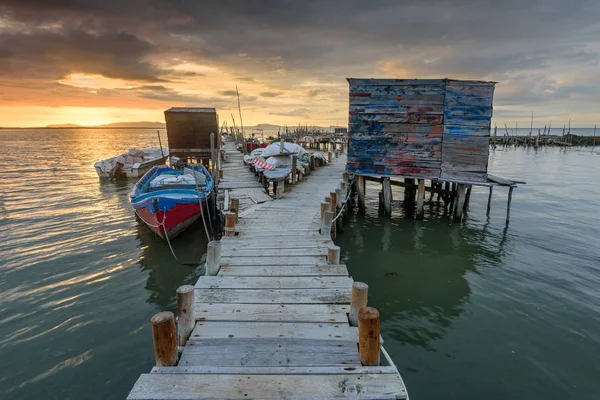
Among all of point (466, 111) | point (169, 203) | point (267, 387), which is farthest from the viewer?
point (466, 111)

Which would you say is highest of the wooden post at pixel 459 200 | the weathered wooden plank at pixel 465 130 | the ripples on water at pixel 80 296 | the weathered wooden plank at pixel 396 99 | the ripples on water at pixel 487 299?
the weathered wooden plank at pixel 396 99

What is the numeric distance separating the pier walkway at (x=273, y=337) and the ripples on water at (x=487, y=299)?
1556 mm

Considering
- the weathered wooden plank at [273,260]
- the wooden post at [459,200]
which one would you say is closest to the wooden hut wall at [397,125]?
the wooden post at [459,200]

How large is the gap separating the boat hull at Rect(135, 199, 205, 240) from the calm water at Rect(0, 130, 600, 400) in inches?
23.0

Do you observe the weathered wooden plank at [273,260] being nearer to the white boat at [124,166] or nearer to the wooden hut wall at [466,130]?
the wooden hut wall at [466,130]

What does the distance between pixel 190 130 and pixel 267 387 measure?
23.6 metres

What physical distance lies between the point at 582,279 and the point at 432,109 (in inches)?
330

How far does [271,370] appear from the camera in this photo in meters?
4.07

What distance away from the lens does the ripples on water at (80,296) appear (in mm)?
6043

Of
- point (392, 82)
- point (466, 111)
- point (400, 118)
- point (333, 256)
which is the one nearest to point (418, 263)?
point (333, 256)

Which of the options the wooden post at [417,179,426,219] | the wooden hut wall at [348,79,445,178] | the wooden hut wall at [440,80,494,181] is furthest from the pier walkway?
the wooden hut wall at [440,80,494,181]

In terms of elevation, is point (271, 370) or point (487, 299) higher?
point (271, 370)

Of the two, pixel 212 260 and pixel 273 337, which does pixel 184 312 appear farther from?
pixel 212 260

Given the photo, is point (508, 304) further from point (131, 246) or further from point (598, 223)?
point (131, 246)
